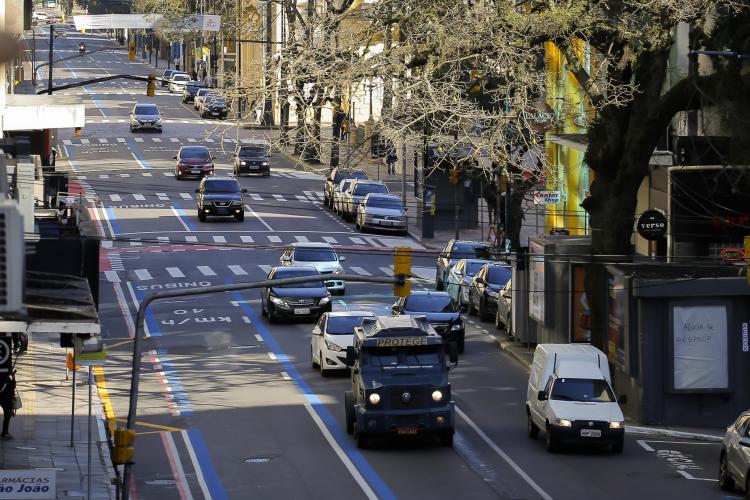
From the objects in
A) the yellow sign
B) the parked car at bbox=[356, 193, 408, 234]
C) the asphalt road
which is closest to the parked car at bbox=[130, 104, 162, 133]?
the asphalt road

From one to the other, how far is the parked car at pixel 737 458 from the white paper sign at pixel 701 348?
262 inches

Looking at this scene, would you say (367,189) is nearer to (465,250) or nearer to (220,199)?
(220,199)

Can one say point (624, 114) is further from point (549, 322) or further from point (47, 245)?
point (47, 245)

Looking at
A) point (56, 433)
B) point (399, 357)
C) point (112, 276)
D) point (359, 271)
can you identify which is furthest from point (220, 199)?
point (399, 357)

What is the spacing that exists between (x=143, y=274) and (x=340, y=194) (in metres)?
17.2

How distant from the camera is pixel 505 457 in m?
27.1

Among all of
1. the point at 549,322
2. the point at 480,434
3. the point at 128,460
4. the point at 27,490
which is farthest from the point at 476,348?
the point at 27,490

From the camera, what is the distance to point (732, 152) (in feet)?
106

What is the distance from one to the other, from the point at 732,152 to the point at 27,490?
19.3m

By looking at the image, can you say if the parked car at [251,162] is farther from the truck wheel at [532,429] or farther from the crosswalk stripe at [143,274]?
the truck wheel at [532,429]

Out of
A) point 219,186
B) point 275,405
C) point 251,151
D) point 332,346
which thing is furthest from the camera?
point 251,151

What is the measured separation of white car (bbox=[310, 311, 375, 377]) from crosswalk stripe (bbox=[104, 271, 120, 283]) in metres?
16.9

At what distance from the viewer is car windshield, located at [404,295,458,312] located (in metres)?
39.6

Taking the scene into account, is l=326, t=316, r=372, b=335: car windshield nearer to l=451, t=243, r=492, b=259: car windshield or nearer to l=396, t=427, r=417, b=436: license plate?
l=396, t=427, r=417, b=436: license plate
